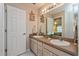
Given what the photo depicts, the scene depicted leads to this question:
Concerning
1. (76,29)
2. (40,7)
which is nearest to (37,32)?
(40,7)

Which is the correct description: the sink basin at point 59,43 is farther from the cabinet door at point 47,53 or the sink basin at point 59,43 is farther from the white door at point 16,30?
the white door at point 16,30

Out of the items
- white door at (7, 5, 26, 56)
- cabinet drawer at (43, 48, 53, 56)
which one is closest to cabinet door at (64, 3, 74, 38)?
cabinet drawer at (43, 48, 53, 56)

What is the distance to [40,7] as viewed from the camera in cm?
194

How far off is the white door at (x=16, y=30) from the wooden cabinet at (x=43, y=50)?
204 mm

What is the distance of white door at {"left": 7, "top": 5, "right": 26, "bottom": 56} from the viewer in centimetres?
193

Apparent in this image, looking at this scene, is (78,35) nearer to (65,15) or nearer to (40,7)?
(65,15)

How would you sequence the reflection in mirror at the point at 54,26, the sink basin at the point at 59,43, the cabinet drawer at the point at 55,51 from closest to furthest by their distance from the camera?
the cabinet drawer at the point at 55,51 < the sink basin at the point at 59,43 < the reflection in mirror at the point at 54,26

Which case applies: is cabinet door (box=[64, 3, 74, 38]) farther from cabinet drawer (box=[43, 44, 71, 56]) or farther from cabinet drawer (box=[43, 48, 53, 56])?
cabinet drawer (box=[43, 48, 53, 56])

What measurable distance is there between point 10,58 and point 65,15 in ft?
4.05

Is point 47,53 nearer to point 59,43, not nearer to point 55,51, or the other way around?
point 55,51

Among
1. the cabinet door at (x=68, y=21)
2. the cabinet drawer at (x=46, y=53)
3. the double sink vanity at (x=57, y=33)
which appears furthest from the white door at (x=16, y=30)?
the cabinet door at (x=68, y=21)

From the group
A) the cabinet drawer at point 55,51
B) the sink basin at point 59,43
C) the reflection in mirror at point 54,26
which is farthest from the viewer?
the reflection in mirror at point 54,26

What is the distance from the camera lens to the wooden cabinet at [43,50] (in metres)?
1.69

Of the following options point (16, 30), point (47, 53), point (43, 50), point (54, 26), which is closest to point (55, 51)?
point (47, 53)
